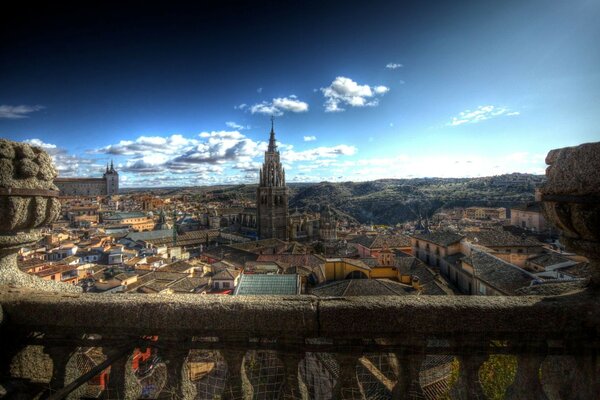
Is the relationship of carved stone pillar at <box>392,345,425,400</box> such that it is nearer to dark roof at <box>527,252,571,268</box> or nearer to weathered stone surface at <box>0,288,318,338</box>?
weathered stone surface at <box>0,288,318,338</box>

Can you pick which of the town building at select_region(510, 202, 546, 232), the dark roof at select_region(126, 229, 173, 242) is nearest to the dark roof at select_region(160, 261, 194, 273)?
the dark roof at select_region(126, 229, 173, 242)

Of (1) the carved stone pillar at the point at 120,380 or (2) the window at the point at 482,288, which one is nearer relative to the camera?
(1) the carved stone pillar at the point at 120,380

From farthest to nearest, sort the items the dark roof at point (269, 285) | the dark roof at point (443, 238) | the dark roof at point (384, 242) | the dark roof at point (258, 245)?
the dark roof at point (258, 245) < the dark roof at point (384, 242) < the dark roof at point (443, 238) < the dark roof at point (269, 285)

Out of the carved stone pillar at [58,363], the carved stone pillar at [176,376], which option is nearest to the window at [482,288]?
the carved stone pillar at [176,376]

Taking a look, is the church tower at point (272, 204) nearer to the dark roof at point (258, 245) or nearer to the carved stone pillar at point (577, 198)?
the dark roof at point (258, 245)

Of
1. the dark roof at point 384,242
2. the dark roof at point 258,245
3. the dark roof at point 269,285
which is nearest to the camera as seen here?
the dark roof at point 269,285

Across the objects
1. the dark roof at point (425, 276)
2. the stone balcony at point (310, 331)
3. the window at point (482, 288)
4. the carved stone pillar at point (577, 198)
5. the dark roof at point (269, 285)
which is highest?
the carved stone pillar at point (577, 198)

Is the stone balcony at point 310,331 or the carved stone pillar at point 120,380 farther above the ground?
the stone balcony at point 310,331

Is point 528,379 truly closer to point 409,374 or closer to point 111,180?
point 409,374

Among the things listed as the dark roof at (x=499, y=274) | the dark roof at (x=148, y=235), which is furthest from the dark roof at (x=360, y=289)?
the dark roof at (x=148, y=235)
